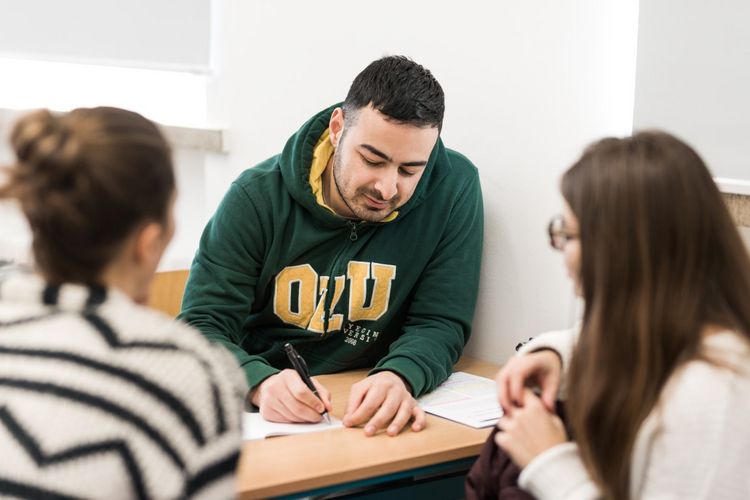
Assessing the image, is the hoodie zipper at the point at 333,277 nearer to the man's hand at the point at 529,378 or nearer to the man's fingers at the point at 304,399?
the man's fingers at the point at 304,399

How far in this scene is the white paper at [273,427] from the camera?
5.48ft

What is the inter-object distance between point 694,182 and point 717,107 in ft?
2.04

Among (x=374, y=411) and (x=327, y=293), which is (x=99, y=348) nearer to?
(x=374, y=411)

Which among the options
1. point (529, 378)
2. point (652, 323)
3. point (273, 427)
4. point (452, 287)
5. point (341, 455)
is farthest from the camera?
point (452, 287)

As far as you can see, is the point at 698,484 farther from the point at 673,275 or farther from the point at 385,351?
the point at 385,351

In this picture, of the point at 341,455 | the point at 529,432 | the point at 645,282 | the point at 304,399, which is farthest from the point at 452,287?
the point at 645,282

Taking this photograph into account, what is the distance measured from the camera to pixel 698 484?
1102 millimetres

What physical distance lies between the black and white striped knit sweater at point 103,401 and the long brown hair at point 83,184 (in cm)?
4

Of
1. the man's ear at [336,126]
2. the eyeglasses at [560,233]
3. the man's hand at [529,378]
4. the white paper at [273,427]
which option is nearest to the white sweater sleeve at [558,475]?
the man's hand at [529,378]

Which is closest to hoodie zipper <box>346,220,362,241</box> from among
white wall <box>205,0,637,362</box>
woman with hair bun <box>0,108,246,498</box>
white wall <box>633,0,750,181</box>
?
white wall <box>205,0,637,362</box>

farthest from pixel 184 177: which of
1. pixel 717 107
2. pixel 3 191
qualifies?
pixel 3 191

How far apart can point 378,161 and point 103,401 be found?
43.9 inches

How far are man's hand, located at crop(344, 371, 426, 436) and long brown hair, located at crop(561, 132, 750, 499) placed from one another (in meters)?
0.57

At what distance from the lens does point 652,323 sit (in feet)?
3.82
